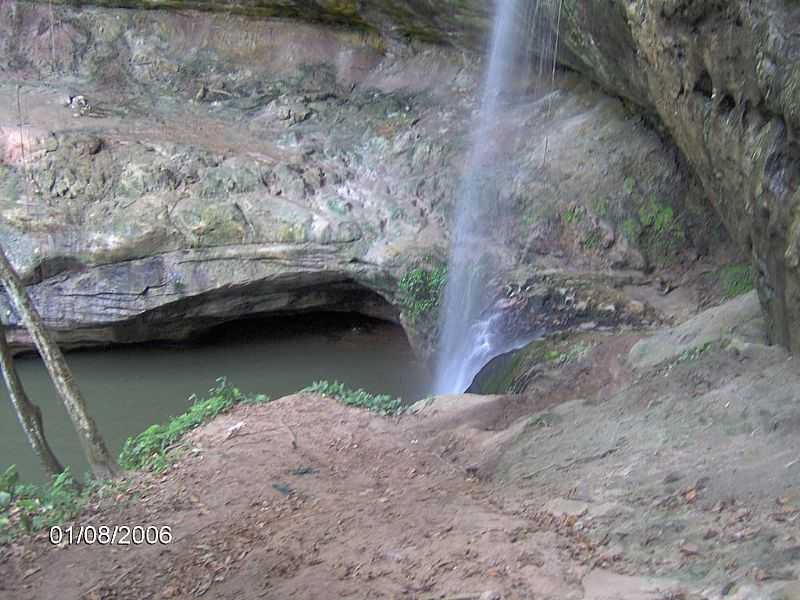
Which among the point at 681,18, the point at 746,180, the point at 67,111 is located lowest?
the point at 746,180

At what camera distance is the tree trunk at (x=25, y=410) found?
6.04 meters

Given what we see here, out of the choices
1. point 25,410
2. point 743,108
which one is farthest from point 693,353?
point 25,410

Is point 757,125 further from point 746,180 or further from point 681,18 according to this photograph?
point 681,18

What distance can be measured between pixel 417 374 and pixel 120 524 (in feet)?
20.3

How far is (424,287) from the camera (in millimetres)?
10664

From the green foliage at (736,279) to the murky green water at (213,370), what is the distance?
12.1 feet

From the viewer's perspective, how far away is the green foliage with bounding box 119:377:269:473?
6223 mm

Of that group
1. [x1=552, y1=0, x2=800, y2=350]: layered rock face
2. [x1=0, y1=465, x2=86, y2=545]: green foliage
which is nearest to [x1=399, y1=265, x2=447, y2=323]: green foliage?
[x1=552, y1=0, x2=800, y2=350]: layered rock face

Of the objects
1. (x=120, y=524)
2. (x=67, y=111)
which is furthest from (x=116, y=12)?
(x=120, y=524)

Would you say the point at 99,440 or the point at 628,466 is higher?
the point at 99,440

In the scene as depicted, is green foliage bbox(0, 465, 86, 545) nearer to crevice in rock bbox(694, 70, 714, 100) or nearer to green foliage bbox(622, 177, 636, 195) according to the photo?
crevice in rock bbox(694, 70, 714, 100)

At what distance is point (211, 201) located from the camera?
36.2 feet
